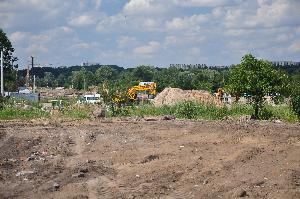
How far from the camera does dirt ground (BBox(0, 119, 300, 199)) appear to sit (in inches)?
461

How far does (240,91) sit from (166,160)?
1552cm

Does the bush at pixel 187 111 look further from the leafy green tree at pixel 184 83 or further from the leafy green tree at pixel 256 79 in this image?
the leafy green tree at pixel 184 83

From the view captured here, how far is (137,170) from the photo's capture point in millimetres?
13906

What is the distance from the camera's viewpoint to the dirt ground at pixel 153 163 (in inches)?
461

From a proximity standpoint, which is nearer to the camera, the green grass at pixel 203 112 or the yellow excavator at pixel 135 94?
the green grass at pixel 203 112

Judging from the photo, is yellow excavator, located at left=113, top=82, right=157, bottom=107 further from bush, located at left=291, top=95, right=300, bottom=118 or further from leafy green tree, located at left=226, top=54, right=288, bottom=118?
bush, located at left=291, top=95, right=300, bottom=118

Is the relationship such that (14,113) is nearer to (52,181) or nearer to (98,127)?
(98,127)

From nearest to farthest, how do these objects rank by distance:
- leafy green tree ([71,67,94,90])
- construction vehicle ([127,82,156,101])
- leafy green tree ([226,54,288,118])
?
leafy green tree ([226,54,288,118]) → construction vehicle ([127,82,156,101]) → leafy green tree ([71,67,94,90])

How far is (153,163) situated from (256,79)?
15.7m

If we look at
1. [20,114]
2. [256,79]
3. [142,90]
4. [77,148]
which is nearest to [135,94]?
[142,90]

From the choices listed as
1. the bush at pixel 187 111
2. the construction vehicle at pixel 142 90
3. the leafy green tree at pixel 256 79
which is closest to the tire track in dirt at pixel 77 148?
the bush at pixel 187 111

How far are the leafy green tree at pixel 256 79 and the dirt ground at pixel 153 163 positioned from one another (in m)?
7.95

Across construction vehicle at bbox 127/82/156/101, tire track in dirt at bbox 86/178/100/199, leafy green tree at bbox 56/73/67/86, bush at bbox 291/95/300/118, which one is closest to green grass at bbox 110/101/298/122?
bush at bbox 291/95/300/118

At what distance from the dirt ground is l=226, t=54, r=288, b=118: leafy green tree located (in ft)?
26.1
